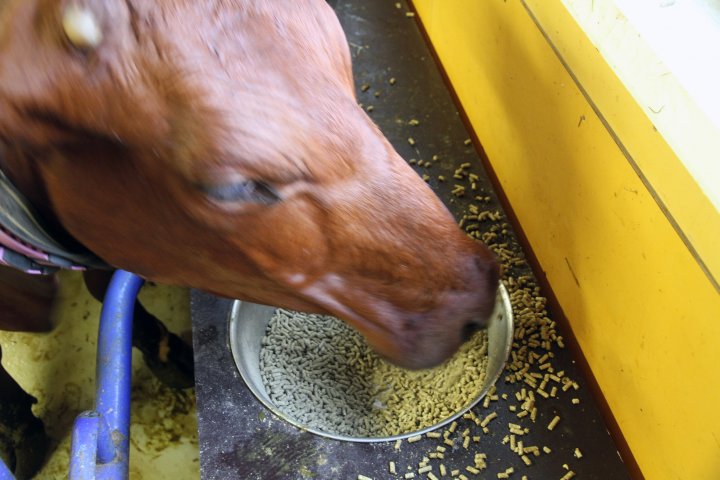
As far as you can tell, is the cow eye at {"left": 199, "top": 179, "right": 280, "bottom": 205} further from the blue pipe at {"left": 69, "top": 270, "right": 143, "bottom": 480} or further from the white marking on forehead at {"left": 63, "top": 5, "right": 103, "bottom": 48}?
the blue pipe at {"left": 69, "top": 270, "right": 143, "bottom": 480}

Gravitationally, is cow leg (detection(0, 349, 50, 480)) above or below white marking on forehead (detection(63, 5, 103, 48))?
below

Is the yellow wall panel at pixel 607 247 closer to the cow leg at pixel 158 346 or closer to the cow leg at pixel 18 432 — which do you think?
the cow leg at pixel 158 346

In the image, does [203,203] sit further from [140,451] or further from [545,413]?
[140,451]

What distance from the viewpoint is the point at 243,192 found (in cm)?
70

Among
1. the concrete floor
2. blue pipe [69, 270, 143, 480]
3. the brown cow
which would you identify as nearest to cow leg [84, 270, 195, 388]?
the concrete floor

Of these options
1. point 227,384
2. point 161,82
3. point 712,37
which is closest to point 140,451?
point 227,384

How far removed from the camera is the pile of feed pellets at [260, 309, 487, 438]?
1.19 metres

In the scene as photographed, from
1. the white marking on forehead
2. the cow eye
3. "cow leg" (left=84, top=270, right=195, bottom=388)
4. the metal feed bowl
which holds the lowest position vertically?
"cow leg" (left=84, top=270, right=195, bottom=388)

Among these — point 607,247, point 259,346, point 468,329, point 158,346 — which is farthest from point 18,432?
point 607,247

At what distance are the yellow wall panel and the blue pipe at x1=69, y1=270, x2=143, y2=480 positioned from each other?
76 cm

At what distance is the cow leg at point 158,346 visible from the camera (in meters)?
1.52

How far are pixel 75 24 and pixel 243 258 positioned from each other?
0.96ft

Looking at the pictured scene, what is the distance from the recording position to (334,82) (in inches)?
29.1

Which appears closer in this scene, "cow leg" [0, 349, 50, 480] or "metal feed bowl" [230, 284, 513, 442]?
"metal feed bowl" [230, 284, 513, 442]
